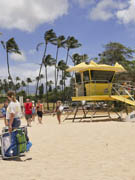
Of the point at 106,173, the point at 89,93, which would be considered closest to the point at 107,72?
the point at 89,93

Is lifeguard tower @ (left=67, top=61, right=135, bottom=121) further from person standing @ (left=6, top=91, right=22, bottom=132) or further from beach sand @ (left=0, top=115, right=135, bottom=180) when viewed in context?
person standing @ (left=6, top=91, right=22, bottom=132)

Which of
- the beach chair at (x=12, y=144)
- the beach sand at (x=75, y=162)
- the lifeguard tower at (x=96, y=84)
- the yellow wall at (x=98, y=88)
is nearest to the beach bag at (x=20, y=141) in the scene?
the beach chair at (x=12, y=144)

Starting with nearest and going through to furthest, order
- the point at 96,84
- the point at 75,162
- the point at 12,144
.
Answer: the point at 75,162
the point at 12,144
the point at 96,84

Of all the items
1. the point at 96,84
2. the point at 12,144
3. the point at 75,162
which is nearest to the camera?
the point at 75,162

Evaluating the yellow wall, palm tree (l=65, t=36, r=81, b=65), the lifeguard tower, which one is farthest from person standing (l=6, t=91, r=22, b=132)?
palm tree (l=65, t=36, r=81, b=65)

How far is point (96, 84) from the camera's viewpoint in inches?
795

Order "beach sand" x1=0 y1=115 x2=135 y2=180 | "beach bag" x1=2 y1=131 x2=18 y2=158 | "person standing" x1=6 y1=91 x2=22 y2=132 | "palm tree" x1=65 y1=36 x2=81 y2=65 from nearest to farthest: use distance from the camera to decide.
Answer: "beach sand" x1=0 y1=115 x2=135 y2=180, "beach bag" x1=2 y1=131 x2=18 y2=158, "person standing" x1=6 y1=91 x2=22 y2=132, "palm tree" x1=65 y1=36 x2=81 y2=65

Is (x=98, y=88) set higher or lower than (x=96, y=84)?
lower

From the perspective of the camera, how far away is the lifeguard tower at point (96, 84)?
1984 cm

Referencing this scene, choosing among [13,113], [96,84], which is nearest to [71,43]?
[96,84]

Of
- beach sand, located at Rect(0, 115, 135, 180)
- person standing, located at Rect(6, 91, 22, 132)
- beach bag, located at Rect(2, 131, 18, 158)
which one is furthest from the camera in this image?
person standing, located at Rect(6, 91, 22, 132)

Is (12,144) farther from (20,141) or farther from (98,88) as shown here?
(98,88)

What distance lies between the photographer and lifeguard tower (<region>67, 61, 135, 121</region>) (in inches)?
781

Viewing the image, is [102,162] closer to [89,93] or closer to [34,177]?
[34,177]
